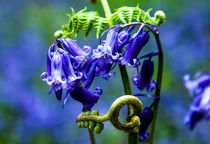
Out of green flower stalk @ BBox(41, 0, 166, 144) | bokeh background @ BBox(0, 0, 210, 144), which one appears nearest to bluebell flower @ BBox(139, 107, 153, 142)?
green flower stalk @ BBox(41, 0, 166, 144)

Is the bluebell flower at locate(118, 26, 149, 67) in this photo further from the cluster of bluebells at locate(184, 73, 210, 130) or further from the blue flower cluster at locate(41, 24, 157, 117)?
the cluster of bluebells at locate(184, 73, 210, 130)

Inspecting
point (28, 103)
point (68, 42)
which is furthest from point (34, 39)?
point (68, 42)

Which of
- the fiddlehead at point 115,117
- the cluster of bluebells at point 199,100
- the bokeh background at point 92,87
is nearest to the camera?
the fiddlehead at point 115,117

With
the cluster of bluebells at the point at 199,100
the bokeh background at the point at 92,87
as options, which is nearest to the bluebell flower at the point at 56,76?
the cluster of bluebells at the point at 199,100

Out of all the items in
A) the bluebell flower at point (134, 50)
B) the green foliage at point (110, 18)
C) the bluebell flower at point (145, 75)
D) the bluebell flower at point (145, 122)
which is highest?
the green foliage at point (110, 18)

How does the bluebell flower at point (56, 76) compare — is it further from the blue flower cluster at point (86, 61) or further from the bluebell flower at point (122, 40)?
the bluebell flower at point (122, 40)

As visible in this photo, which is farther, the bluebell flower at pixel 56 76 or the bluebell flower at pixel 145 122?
the bluebell flower at pixel 145 122

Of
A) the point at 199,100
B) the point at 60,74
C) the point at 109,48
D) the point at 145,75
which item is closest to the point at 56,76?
the point at 60,74

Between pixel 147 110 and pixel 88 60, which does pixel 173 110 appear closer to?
pixel 147 110
